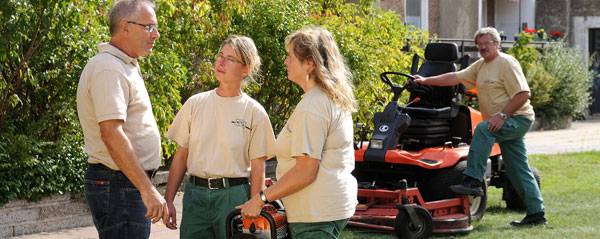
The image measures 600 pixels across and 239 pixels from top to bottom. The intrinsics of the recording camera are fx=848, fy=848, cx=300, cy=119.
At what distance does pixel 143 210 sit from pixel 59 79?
3874mm

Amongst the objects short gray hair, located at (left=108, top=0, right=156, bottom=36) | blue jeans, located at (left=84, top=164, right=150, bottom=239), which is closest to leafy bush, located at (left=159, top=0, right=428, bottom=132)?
short gray hair, located at (left=108, top=0, right=156, bottom=36)

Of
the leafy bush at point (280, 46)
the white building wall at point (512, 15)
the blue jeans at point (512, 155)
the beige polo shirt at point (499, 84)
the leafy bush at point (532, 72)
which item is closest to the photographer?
the blue jeans at point (512, 155)

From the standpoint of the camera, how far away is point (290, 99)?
10.4 m

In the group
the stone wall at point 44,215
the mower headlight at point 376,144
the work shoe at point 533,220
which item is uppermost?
the mower headlight at point 376,144

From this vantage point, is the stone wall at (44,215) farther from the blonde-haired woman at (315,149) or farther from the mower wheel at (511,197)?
the mower wheel at (511,197)

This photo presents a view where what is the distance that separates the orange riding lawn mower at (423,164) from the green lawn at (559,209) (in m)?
0.22

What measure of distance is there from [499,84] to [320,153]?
15.4ft

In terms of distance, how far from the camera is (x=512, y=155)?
8.13 m

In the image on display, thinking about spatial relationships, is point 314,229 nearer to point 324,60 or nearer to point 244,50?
point 324,60

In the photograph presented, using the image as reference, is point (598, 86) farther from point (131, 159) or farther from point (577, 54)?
point (131, 159)

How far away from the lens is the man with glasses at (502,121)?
7777mm

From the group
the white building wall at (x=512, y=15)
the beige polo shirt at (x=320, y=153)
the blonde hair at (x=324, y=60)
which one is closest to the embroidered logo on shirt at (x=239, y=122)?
the beige polo shirt at (x=320, y=153)

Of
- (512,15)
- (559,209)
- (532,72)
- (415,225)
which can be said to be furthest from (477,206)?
(512,15)

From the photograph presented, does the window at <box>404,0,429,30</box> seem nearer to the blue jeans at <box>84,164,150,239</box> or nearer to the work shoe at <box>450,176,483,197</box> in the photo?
the work shoe at <box>450,176,483,197</box>
